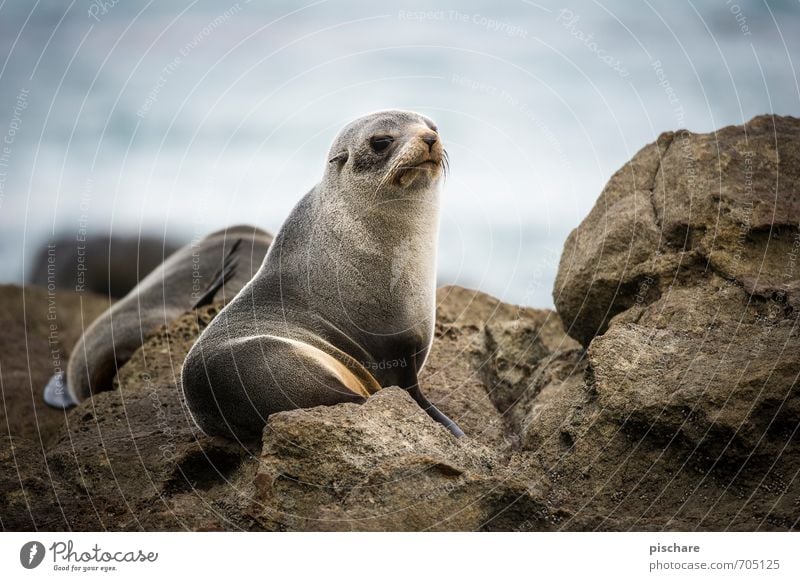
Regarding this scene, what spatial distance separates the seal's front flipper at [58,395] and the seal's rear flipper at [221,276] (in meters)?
1.96

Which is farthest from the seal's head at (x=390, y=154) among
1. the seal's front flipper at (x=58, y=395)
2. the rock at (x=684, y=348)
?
the seal's front flipper at (x=58, y=395)

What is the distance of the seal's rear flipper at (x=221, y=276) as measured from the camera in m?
8.89

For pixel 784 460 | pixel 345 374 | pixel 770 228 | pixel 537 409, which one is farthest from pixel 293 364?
pixel 770 228

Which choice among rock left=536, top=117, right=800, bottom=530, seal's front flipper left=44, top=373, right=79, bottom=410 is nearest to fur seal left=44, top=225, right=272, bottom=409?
seal's front flipper left=44, top=373, right=79, bottom=410

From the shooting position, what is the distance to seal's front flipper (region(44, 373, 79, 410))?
32.3ft

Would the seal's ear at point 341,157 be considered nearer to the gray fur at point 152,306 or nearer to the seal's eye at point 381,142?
the seal's eye at point 381,142

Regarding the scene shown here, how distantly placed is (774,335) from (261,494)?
318cm

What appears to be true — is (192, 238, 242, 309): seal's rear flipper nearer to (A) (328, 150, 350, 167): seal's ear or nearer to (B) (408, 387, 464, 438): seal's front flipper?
(A) (328, 150, 350, 167): seal's ear

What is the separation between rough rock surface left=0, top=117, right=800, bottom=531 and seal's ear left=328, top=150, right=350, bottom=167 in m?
1.78

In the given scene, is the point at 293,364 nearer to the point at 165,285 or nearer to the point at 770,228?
the point at 770,228

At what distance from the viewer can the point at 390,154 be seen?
19.8 feet

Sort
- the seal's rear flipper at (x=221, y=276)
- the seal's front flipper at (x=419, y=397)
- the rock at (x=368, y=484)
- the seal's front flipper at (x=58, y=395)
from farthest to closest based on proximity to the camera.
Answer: the seal's front flipper at (x=58, y=395)
the seal's rear flipper at (x=221, y=276)
the seal's front flipper at (x=419, y=397)
the rock at (x=368, y=484)

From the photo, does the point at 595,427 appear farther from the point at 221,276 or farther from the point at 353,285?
the point at 221,276

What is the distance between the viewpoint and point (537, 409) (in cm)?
664
